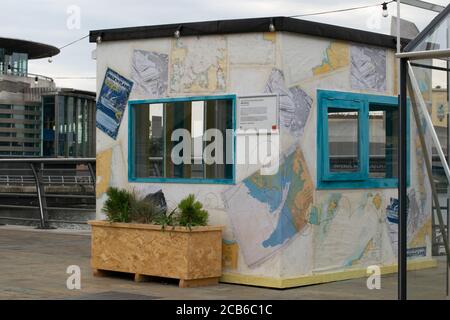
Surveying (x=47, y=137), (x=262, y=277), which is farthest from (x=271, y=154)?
(x=47, y=137)

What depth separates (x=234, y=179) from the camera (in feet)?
33.4

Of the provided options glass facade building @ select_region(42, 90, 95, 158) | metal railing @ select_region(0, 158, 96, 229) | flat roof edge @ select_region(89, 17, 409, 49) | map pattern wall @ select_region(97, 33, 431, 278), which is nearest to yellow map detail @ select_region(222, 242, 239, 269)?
map pattern wall @ select_region(97, 33, 431, 278)

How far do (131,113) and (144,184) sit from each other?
3.08 feet

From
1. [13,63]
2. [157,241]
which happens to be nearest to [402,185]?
[157,241]

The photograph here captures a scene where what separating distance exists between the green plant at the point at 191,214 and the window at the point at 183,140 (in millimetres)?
532

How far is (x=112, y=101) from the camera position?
11398 mm

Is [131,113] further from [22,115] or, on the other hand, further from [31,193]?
[22,115]

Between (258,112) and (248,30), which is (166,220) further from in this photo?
(248,30)

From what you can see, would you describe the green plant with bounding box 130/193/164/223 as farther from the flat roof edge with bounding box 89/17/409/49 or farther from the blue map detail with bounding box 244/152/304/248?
the flat roof edge with bounding box 89/17/409/49

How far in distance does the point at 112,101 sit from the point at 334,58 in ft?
9.76

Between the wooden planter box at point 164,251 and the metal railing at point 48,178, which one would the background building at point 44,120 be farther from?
the wooden planter box at point 164,251

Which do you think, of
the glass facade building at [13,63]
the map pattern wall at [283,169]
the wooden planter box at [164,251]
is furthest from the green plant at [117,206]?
the glass facade building at [13,63]

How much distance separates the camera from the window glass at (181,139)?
10.5 m
